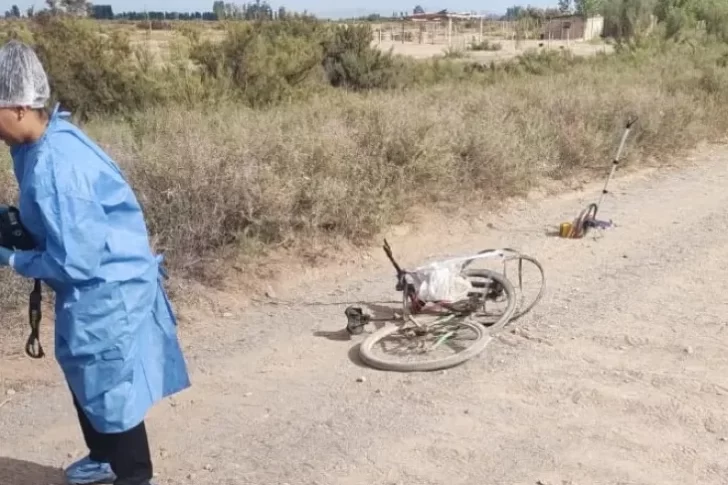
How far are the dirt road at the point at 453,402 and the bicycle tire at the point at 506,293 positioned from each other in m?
0.09

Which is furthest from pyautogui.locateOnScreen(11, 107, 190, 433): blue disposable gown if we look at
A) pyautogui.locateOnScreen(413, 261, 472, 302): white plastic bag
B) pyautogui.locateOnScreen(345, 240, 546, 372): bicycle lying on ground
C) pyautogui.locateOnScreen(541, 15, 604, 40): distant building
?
pyautogui.locateOnScreen(541, 15, 604, 40): distant building

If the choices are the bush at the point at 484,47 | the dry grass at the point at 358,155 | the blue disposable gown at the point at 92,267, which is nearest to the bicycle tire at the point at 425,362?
the dry grass at the point at 358,155

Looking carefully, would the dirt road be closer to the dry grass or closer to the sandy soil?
the dry grass

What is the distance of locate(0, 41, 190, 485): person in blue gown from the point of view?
9.35 feet

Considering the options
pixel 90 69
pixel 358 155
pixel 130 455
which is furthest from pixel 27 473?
pixel 90 69

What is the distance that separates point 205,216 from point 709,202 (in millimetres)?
5374

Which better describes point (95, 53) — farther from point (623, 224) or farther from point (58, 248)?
point (58, 248)

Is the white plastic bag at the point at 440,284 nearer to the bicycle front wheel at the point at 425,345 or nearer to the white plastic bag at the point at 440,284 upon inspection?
the white plastic bag at the point at 440,284

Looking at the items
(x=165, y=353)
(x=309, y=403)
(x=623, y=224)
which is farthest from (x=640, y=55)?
(x=165, y=353)

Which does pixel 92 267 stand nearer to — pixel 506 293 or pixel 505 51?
pixel 506 293

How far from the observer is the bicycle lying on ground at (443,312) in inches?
207

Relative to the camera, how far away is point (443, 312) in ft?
18.5

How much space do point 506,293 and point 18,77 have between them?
365 centimetres

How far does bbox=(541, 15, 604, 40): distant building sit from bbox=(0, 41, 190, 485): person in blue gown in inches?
2435
